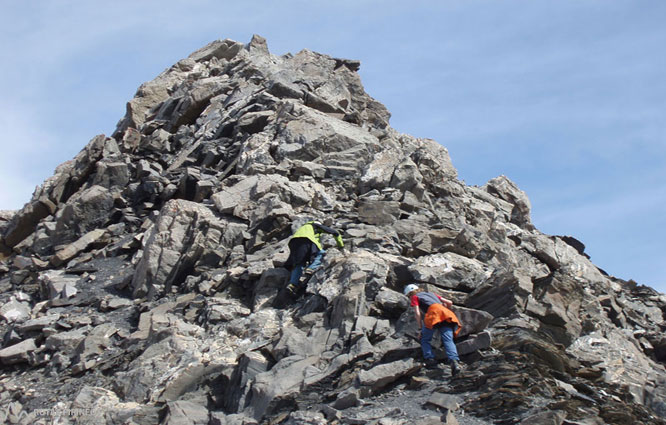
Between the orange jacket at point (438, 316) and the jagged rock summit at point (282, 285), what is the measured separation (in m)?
0.61

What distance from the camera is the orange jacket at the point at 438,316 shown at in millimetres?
10805

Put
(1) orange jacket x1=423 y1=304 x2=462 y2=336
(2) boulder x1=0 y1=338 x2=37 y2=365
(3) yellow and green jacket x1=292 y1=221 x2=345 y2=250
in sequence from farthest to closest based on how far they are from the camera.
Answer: (2) boulder x1=0 y1=338 x2=37 y2=365
(3) yellow and green jacket x1=292 y1=221 x2=345 y2=250
(1) orange jacket x1=423 y1=304 x2=462 y2=336

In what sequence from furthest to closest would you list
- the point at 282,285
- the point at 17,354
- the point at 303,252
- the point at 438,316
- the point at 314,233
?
the point at 17,354, the point at 314,233, the point at 282,285, the point at 303,252, the point at 438,316

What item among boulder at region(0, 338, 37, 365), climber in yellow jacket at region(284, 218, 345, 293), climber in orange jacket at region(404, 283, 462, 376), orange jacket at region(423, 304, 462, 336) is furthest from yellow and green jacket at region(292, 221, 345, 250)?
boulder at region(0, 338, 37, 365)

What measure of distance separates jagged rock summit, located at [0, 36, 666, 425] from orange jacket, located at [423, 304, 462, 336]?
24.2 inches

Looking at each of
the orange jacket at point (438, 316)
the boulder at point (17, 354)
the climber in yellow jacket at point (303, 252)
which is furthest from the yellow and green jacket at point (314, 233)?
the boulder at point (17, 354)

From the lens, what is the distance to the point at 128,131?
94.9 feet

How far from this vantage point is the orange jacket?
10805 mm

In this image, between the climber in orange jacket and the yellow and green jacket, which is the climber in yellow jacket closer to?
the yellow and green jacket

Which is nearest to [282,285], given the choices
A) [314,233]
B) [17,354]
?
[314,233]

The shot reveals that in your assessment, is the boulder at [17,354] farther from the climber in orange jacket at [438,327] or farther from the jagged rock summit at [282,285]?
the climber in orange jacket at [438,327]

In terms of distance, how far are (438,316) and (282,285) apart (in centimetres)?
513

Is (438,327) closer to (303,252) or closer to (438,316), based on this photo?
(438,316)

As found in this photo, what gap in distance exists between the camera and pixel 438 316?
1081 cm
